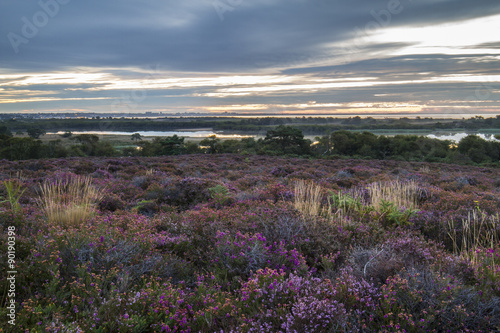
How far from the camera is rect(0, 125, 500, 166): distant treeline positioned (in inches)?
1629

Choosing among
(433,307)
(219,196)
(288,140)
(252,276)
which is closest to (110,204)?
(219,196)

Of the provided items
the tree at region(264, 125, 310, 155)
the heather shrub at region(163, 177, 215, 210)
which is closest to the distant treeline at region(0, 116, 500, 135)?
the tree at region(264, 125, 310, 155)

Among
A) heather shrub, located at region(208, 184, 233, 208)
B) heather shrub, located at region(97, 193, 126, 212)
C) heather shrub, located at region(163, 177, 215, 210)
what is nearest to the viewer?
heather shrub, located at region(208, 184, 233, 208)

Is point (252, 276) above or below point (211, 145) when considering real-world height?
above

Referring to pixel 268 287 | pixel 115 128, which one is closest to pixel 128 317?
pixel 268 287

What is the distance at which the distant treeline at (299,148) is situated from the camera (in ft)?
136

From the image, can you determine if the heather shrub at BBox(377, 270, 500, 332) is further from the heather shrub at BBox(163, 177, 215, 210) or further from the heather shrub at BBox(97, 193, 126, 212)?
the heather shrub at BBox(97, 193, 126, 212)

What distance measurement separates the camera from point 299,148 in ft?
189

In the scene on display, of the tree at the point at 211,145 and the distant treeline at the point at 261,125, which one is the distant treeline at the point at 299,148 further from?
the distant treeline at the point at 261,125

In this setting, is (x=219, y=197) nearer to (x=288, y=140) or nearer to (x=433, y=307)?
(x=433, y=307)

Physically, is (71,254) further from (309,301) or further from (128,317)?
(309,301)

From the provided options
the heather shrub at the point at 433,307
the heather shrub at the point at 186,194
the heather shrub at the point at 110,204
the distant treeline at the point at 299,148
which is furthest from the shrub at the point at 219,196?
the distant treeline at the point at 299,148

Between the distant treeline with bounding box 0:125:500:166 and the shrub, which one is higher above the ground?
the shrub

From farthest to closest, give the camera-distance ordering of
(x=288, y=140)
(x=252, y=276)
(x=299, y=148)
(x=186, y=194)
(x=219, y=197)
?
(x=288, y=140) < (x=299, y=148) < (x=186, y=194) < (x=219, y=197) < (x=252, y=276)
